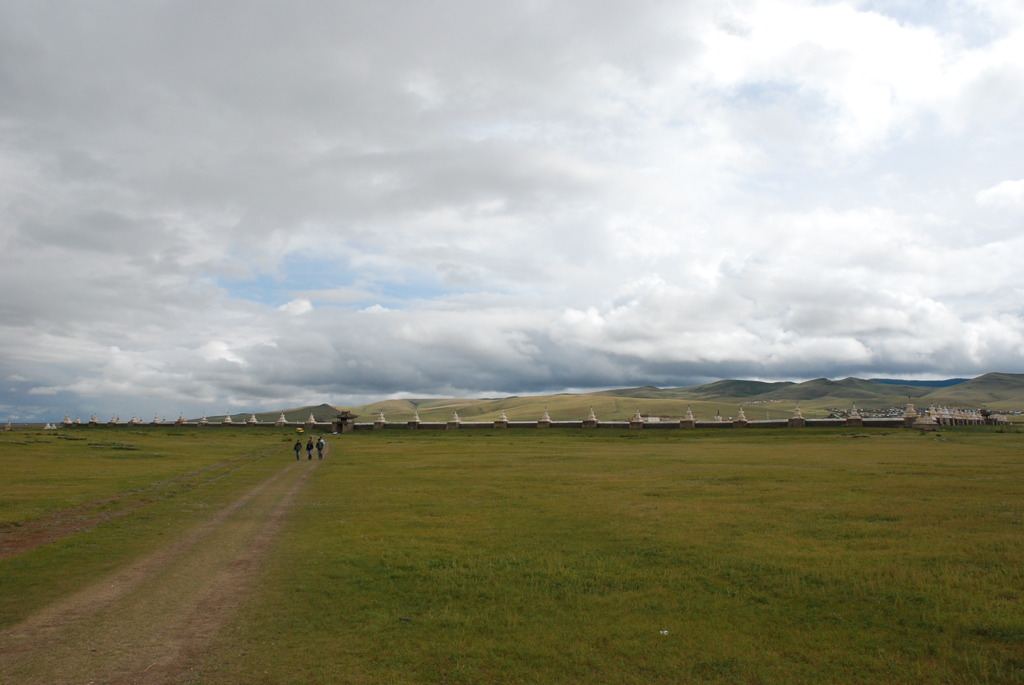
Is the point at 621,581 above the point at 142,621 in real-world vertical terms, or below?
below

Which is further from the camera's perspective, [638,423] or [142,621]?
[638,423]

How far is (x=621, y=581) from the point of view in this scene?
1233 cm

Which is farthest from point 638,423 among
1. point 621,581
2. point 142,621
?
point 142,621

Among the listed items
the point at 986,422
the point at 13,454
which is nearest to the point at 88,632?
the point at 13,454

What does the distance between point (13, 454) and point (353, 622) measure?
50975 mm

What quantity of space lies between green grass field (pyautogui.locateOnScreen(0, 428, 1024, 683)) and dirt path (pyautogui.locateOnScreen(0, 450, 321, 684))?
1.74 ft

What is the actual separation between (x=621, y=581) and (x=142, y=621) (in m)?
8.24

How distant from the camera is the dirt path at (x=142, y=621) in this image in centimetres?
836

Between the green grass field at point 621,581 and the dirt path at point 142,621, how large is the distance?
1.74ft

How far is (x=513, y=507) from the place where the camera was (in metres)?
21.6

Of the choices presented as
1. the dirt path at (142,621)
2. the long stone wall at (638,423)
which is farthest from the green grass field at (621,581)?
the long stone wall at (638,423)

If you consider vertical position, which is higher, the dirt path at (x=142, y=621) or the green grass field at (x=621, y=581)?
the dirt path at (x=142, y=621)

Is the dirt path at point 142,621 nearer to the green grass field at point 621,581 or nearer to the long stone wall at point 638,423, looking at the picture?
the green grass field at point 621,581

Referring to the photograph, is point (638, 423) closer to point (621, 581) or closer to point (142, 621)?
point (621, 581)
